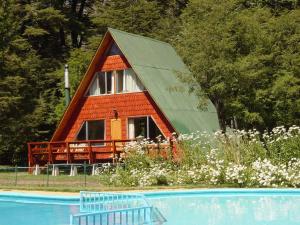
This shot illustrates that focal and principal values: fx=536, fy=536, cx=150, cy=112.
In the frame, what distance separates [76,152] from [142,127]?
399 centimetres

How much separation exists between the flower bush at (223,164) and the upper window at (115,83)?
270 inches

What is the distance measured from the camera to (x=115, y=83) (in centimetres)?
2656

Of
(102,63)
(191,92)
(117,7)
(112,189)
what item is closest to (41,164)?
(102,63)

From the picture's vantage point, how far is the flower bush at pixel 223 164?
659 inches

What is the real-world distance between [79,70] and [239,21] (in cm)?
1450

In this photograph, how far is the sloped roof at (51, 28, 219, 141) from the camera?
24750 mm

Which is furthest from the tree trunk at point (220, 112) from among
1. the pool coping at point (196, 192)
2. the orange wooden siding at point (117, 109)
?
the pool coping at point (196, 192)

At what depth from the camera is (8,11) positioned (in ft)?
94.3

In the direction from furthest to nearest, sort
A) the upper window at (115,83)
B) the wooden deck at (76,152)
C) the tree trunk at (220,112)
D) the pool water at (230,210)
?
the tree trunk at (220,112)
the upper window at (115,83)
the wooden deck at (76,152)
the pool water at (230,210)

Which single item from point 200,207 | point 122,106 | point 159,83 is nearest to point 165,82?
point 159,83

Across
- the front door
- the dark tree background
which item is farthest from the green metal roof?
the front door

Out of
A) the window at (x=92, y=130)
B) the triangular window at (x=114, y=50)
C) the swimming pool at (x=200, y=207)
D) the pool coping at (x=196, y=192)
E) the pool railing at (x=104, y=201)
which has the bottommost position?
the swimming pool at (x=200, y=207)

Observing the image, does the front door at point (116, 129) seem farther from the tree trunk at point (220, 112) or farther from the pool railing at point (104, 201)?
the pool railing at point (104, 201)

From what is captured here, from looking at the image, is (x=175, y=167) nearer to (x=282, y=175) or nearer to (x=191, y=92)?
(x=282, y=175)
